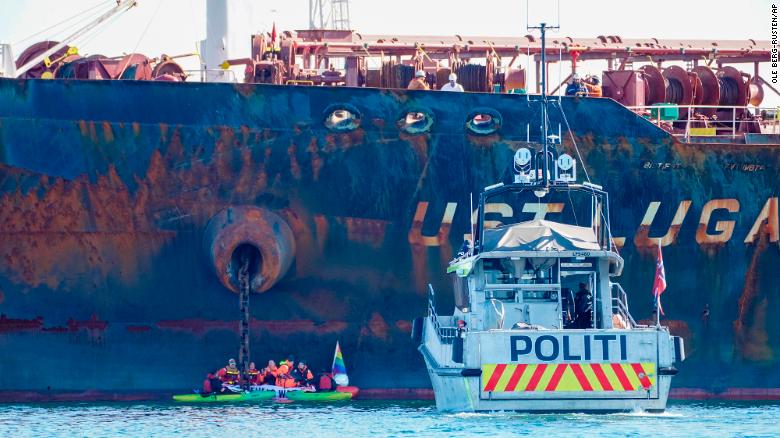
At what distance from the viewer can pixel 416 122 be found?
33.8 metres

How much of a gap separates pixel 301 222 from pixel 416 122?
3.13 meters

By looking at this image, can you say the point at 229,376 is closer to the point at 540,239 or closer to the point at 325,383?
the point at 325,383

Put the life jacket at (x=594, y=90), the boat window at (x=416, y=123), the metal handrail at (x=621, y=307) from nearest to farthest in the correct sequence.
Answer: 1. the metal handrail at (x=621, y=307)
2. the boat window at (x=416, y=123)
3. the life jacket at (x=594, y=90)

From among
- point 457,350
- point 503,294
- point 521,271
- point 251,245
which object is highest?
point 251,245

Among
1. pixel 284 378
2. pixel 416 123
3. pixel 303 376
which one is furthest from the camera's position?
pixel 416 123

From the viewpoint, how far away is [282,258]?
3306 cm

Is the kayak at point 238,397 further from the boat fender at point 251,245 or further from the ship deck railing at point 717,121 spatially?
the ship deck railing at point 717,121

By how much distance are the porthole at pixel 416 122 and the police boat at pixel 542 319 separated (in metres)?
1.92

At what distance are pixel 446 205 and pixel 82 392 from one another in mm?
8328

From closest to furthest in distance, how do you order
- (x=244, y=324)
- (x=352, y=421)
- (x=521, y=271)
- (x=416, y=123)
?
(x=352, y=421) → (x=521, y=271) → (x=244, y=324) → (x=416, y=123)

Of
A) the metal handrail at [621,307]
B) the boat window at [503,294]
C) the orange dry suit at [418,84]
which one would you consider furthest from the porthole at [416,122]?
the boat window at [503,294]

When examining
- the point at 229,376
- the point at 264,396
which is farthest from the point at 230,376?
the point at 264,396

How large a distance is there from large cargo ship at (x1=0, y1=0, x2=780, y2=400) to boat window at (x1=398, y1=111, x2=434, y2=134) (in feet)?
0.15

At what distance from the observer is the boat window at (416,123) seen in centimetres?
3369
